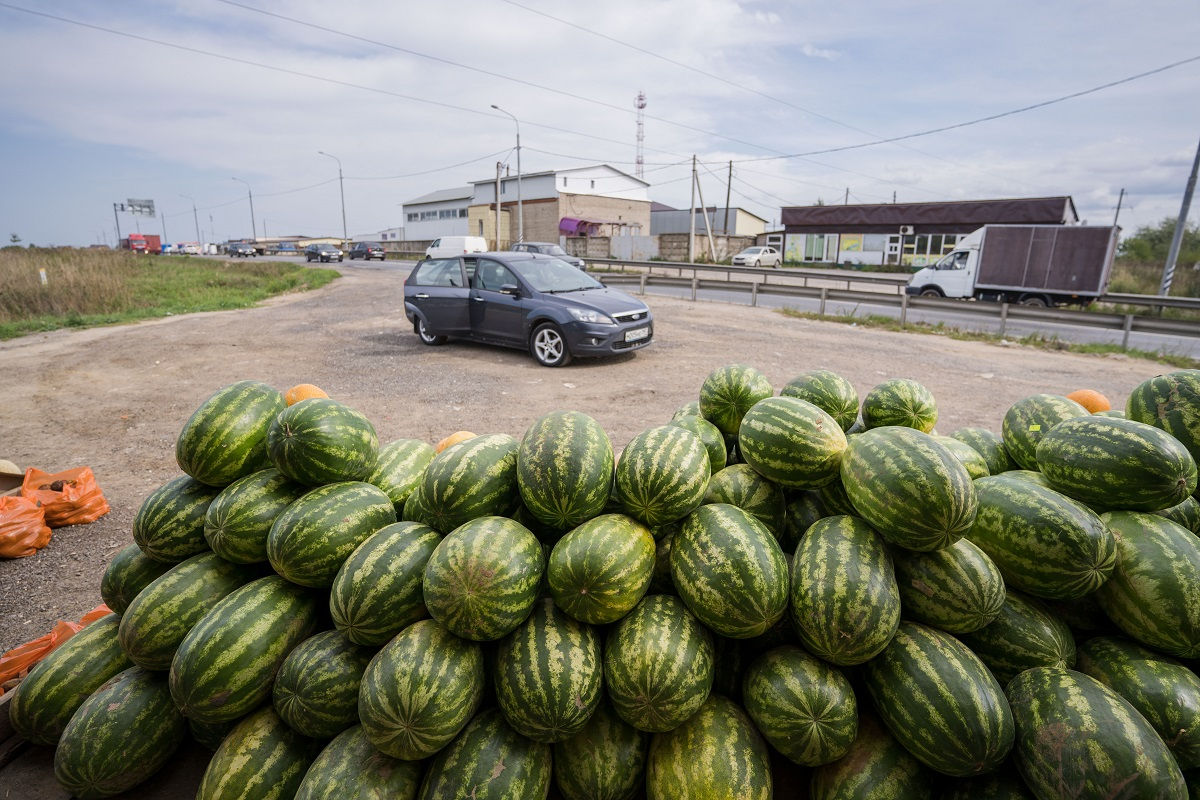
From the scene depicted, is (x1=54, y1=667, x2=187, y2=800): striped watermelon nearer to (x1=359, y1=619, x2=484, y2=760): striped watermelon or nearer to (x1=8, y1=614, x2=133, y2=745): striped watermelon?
(x1=8, y1=614, x2=133, y2=745): striped watermelon

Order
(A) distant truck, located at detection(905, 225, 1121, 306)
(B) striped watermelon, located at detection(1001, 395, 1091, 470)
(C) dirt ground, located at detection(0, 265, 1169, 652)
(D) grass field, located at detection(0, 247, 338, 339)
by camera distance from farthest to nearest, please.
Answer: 1. (A) distant truck, located at detection(905, 225, 1121, 306)
2. (D) grass field, located at detection(0, 247, 338, 339)
3. (C) dirt ground, located at detection(0, 265, 1169, 652)
4. (B) striped watermelon, located at detection(1001, 395, 1091, 470)

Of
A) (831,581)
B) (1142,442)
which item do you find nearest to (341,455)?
(831,581)

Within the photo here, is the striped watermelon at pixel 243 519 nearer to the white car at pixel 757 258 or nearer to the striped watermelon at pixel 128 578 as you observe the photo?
the striped watermelon at pixel 128 578

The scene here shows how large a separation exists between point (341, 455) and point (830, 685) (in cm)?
186

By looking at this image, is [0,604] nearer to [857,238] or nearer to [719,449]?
[719,449]

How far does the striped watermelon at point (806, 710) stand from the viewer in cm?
164

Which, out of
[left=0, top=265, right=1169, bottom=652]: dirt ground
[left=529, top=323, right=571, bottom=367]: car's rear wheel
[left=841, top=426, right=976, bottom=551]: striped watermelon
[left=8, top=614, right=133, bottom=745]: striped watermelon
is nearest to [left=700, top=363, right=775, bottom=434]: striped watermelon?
[left=841, top=426, right=976, bottom=551]: striped watermelon

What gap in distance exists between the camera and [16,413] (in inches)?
327

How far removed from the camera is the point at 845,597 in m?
1.63

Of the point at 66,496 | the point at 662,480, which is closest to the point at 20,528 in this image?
the point at 66,496

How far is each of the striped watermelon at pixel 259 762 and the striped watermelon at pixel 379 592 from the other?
39 cm

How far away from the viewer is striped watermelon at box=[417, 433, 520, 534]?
2.00 m

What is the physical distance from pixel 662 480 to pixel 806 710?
0.78m

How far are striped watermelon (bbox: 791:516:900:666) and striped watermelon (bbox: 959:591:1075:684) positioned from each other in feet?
1.22
